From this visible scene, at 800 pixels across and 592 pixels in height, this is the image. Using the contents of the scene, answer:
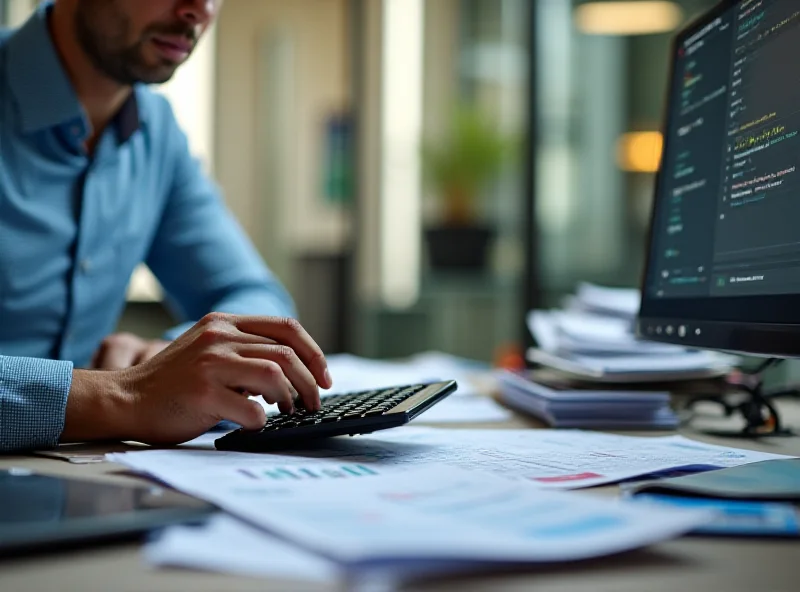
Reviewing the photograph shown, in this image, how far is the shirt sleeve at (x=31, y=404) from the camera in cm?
80

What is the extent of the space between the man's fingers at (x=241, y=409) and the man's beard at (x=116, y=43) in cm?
79

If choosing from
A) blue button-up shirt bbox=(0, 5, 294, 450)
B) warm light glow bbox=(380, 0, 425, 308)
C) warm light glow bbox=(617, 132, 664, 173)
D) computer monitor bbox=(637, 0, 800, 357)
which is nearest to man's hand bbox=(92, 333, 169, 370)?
blue button-up shirt bbox=(0, 5, 294, 450)

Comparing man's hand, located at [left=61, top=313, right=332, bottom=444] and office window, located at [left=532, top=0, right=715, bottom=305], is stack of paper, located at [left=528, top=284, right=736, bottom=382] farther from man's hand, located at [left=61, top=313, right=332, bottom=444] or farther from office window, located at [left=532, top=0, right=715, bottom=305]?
office window, located at [left=532, top=0, right=715, bottom=305]

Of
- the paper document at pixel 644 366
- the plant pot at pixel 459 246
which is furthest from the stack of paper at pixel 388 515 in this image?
the plant pot at pixel 459 246

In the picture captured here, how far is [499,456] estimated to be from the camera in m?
0.79

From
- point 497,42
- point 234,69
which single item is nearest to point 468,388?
point 497,42

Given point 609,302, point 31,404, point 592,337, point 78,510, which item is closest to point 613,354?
point 592,337

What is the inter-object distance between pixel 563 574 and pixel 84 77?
1.25 metres

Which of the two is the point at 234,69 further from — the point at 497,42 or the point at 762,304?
the point at 762,304

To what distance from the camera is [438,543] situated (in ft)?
1.39

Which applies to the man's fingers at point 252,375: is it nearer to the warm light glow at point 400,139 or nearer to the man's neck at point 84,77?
the man's neck at point 84,77

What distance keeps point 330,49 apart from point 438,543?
240 inches

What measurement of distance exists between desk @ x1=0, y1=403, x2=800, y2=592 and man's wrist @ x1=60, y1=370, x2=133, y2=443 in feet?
1.10

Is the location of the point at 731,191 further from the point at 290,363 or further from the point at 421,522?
the point at 421,522
